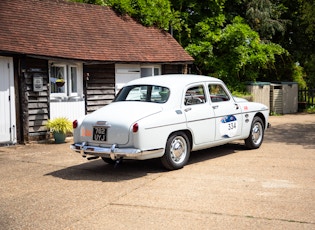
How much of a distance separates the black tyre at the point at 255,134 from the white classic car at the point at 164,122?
20cm

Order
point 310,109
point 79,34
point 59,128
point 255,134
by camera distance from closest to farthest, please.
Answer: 1. point 255,134
2. point 59,128
3. point 79,34
4. point 310,109

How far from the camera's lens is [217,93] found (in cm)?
945

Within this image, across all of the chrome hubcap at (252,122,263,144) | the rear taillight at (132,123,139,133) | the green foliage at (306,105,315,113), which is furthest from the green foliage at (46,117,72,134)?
the green foliage at (306,105,315,113)

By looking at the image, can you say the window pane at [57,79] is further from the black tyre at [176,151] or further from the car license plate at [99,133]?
the black tyre at [176,151]

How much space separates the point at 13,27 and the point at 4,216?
8.49 metres

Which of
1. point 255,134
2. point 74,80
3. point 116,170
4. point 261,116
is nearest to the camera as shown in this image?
point 116,170

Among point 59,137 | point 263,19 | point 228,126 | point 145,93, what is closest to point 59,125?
point 59,137

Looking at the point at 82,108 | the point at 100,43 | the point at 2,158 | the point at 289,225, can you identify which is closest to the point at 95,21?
the point at 100,43

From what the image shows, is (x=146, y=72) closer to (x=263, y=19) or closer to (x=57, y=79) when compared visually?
(x=57, y=79)

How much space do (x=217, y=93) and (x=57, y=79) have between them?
576cm

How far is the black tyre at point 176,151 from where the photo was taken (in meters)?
7.75

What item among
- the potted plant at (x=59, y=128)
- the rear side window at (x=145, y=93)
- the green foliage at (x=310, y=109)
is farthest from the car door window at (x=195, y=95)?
the green foliage at (x=310, y=109)

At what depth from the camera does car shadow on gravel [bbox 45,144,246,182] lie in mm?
7579

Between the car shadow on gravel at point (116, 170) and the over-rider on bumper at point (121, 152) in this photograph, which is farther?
the car shadow on gravel at point (116, 170)
